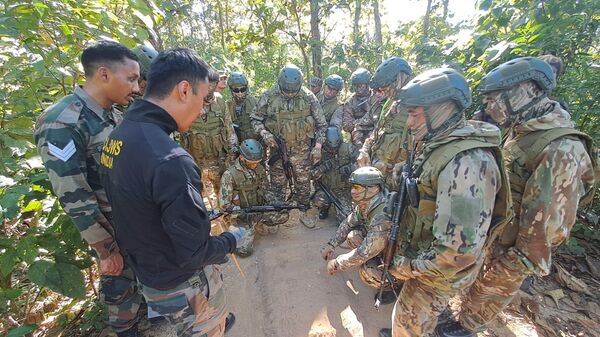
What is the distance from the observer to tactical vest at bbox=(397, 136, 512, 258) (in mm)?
1942

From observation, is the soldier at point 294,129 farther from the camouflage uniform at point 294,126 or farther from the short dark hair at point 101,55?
the short dark hair at point 101,55

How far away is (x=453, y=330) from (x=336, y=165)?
374cm

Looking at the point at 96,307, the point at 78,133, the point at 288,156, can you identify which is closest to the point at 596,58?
the point at 288,156

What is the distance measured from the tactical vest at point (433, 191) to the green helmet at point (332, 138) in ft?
12.0

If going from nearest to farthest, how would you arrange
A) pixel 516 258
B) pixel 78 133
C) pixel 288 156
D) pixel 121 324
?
pixel 78 133, pixel 516 258, pixel 121 324, pixel 288 156

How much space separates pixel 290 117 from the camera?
5777 mm

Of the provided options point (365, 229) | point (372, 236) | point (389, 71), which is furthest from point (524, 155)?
point (389, 71)

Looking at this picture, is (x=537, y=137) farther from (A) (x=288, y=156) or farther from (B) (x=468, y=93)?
(A) (x=288, y=156)

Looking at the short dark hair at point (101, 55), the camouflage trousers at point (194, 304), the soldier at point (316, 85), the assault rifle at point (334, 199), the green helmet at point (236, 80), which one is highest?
the short dark hair at point (101, 55)

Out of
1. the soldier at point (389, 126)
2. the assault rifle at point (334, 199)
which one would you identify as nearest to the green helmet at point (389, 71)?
the soldier at point (389, 126)

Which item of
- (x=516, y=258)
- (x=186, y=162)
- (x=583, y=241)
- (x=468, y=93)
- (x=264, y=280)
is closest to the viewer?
(x=186, y=162)

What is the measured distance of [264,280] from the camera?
4121 mm

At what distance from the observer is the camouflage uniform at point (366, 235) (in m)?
2.86

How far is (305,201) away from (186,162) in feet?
14.7
